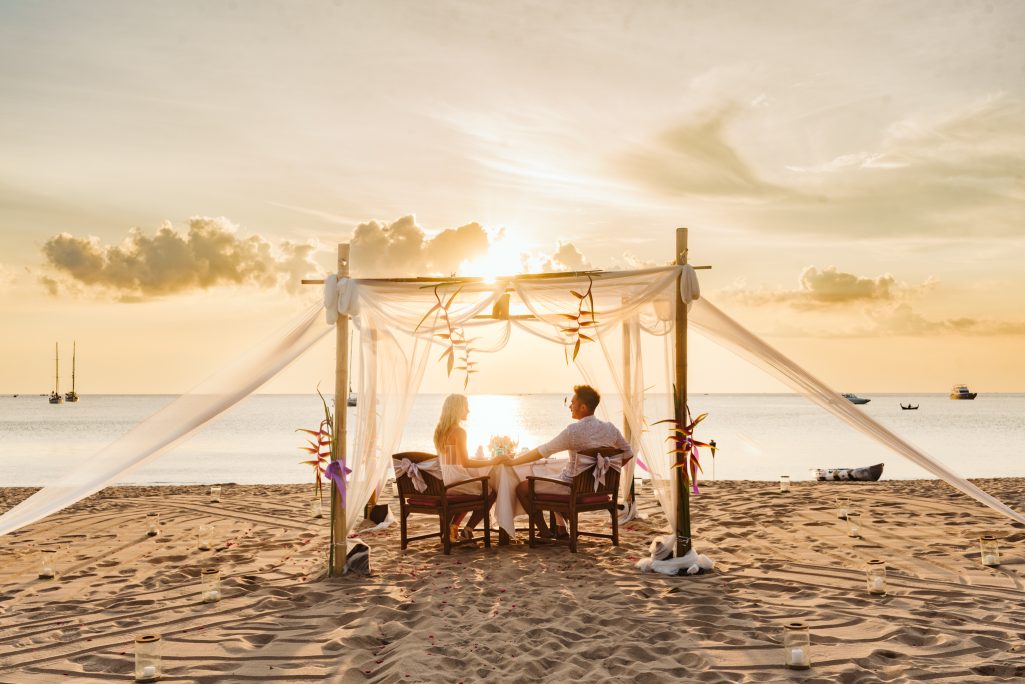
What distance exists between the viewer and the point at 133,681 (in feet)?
13.1

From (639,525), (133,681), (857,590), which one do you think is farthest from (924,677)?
(639,525)

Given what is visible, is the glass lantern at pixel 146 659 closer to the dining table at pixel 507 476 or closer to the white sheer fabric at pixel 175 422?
the white sheer fabric at pixel 175 422

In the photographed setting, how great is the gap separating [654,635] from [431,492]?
3.01 meters

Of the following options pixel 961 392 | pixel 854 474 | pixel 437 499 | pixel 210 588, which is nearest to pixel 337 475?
pixel 437 499

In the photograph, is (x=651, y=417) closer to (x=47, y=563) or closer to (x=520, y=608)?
(x=520, y=608)

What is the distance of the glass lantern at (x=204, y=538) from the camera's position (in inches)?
292

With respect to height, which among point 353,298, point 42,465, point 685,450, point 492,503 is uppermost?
point 353,298

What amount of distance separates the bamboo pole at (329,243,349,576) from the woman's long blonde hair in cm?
112

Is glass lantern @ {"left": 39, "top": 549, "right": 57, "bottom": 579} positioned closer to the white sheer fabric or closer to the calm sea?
the white sheer fabric

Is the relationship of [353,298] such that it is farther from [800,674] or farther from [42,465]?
[42,465]

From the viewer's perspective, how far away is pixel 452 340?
23.8ft

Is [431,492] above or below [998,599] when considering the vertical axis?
above

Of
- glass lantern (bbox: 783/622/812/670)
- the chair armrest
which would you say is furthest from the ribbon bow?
glass lantern (bbox: 783/622/812/670)

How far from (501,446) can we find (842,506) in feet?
15.8
